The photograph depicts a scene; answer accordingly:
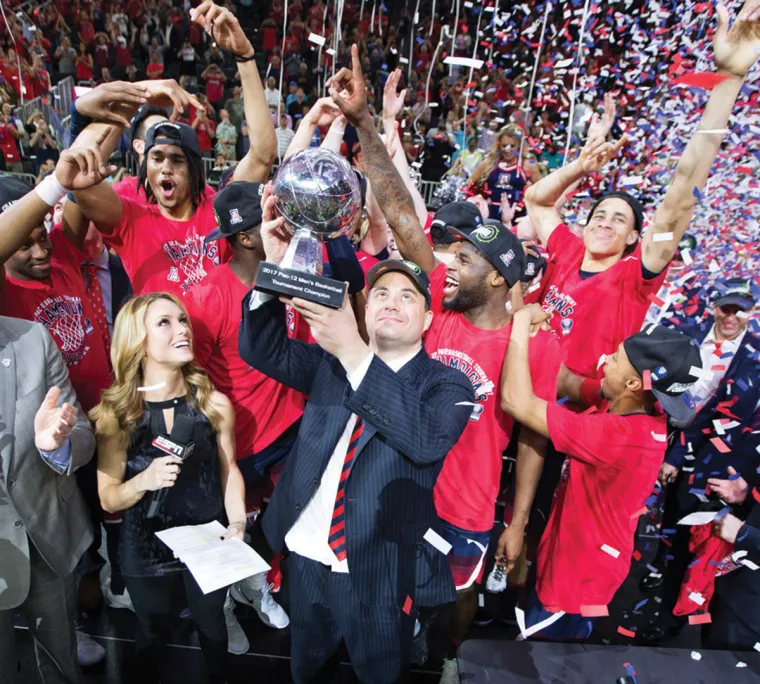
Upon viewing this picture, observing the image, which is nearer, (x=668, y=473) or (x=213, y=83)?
(x=668, y=473)

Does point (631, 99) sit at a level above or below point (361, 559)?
above

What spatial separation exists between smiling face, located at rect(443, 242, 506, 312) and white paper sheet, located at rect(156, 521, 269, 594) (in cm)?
133

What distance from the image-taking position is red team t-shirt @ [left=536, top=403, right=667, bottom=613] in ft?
7.49

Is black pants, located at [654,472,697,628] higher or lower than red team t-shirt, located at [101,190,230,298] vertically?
lower

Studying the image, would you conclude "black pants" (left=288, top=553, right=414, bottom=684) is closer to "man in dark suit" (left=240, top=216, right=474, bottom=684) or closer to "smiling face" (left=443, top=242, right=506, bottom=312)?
"man in dark suit" (left=240, top=216, right=474, bottom=684)

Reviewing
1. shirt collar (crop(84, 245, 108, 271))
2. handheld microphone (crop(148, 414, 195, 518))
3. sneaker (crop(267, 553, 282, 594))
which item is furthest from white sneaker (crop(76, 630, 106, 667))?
shirt collar (crop(84, 245, 108, 271))

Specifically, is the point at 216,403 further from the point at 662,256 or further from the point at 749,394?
the point at 749,394

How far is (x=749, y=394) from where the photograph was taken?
295 cm

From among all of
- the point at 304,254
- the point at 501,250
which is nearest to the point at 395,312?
the point at 304,254

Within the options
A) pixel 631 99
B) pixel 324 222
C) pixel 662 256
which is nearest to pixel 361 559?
pixel 324 222

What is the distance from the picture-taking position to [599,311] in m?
3.09

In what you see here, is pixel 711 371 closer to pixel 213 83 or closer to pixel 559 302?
pixel 559 302

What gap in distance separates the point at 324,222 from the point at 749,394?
7.78 ft

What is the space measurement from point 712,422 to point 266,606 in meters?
2.44
